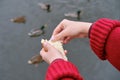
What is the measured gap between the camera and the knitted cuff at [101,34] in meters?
1.29

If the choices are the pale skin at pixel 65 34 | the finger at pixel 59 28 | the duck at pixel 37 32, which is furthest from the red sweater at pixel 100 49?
the duck at pixel 37 32

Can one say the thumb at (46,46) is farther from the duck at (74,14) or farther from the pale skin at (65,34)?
the duck at (74,14)

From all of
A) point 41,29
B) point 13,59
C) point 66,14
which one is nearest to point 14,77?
point 13,59

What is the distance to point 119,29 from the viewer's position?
4.15 ft

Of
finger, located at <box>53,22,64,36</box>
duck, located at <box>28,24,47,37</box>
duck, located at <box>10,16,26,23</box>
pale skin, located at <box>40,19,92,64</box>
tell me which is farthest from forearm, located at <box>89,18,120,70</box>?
duck, located at <box>10,16,26,23</box>

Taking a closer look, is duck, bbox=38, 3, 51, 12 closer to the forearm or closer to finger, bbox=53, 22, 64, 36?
finger, bbox=53, 22, 64, 36

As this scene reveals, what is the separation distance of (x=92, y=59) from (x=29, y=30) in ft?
2.12

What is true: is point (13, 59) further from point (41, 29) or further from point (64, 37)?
point (64, 37)

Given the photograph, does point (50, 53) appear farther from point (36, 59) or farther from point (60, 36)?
point (36, 59)

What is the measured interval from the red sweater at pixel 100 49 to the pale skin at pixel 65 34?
10cm

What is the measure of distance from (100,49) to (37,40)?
1940 millimetres

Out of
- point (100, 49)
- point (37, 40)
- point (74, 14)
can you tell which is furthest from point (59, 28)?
point (74, 14)

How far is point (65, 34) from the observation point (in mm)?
1535

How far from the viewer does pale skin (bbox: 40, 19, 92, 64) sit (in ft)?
Answer: 4.49
